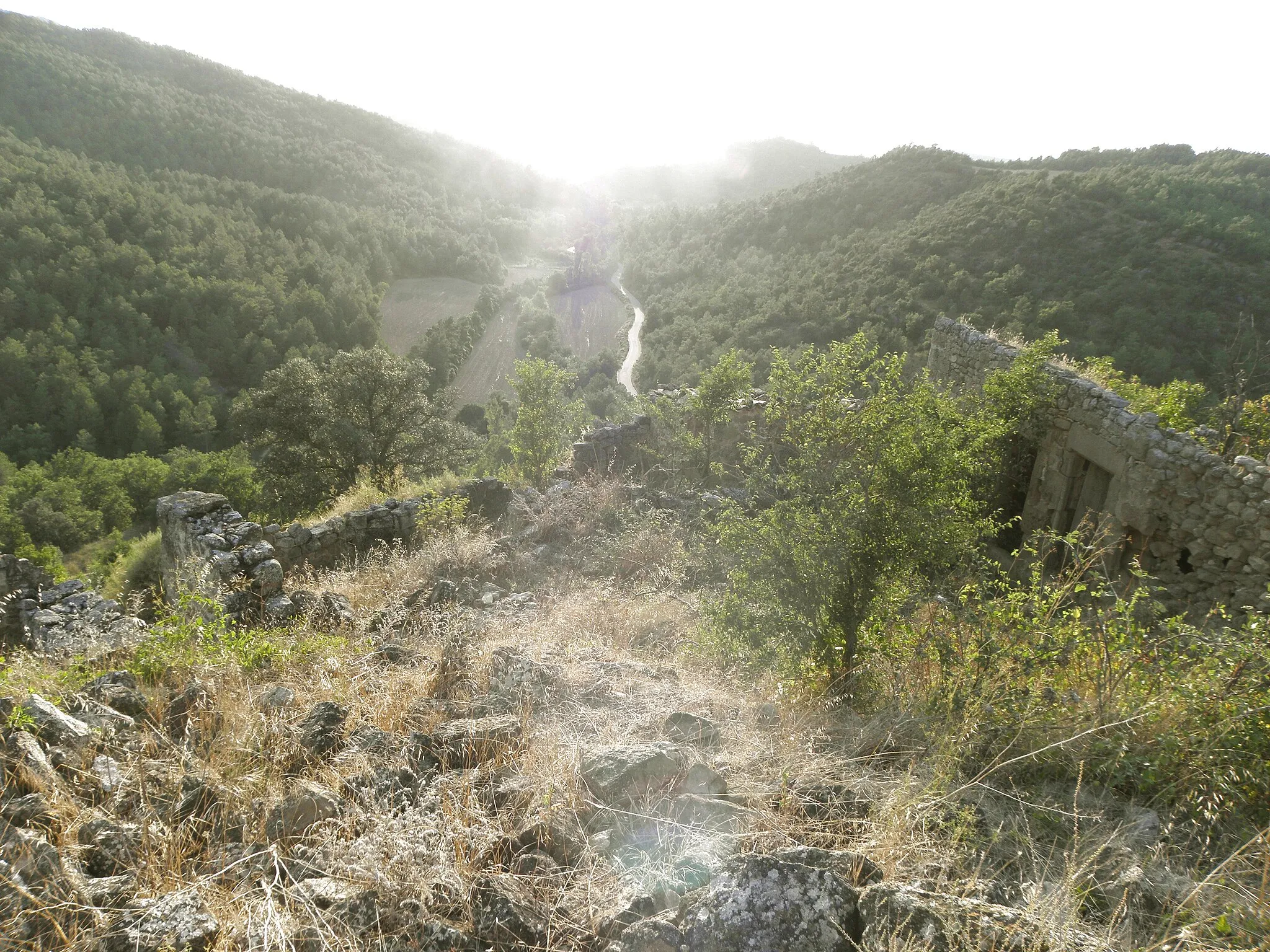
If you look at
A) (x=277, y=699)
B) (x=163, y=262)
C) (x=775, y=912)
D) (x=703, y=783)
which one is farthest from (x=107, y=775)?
(x=163, y=262)

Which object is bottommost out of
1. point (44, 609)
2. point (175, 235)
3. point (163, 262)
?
point (44, 609)

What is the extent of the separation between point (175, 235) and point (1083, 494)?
5125 cm

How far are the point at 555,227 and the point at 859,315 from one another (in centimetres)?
6057

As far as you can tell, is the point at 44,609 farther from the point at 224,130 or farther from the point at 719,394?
the point at 224,130

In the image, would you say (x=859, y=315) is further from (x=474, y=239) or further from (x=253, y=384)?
(x=474, y=239)

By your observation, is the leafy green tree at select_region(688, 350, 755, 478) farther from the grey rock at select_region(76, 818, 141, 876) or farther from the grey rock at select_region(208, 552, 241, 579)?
the grey rock at select_region(76, 818, 141, 876)

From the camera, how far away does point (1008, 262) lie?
73.9 ft

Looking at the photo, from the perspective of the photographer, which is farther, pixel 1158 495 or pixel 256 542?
pixel 256 542

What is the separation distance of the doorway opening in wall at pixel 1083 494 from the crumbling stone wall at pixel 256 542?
7.51 meters

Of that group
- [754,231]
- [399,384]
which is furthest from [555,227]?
[399,384]

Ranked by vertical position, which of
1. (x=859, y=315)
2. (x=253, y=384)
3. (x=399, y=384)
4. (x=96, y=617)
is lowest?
(x=253, y=384)

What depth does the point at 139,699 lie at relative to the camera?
3135 millimetres

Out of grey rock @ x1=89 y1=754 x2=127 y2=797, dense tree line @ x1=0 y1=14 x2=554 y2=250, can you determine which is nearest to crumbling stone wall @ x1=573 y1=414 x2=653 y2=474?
grey rock @ x1=89 y1=754 x2=127 y2=797

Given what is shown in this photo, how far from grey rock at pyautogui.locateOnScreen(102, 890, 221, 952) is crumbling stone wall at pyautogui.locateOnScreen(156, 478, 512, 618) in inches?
145
